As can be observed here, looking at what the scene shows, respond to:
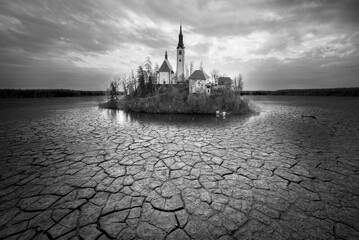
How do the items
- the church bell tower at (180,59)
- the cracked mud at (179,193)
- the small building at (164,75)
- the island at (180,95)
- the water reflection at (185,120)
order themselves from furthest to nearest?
the small building at (164,75) < the church bell tower at (180,59) < the island at (180,95) < the water reflection at (185,120) < the cracked mud at (179,193)

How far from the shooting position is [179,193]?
150 inches

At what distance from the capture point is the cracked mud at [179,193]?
108 inches

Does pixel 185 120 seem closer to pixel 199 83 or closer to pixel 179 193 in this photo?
pixel 179 193

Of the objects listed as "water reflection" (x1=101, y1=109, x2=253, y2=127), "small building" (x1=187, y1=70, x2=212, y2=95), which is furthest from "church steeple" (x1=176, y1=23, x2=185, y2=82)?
"water reflection" (x1=101, y1=109, x2=253, y2=127)

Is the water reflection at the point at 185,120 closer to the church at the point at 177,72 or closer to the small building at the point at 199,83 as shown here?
the small building at the point at 199,83

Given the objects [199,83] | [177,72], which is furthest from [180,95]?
[177,72]

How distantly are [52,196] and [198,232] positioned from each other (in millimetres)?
3861

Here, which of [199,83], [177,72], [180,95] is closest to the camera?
[180,95]

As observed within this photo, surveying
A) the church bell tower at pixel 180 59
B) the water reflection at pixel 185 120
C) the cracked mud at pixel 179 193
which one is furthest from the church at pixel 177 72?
the cracked mud at pixel 179 193

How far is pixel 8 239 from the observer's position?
2.52 m

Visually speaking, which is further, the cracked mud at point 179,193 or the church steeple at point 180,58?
the church steeple at point 180,58

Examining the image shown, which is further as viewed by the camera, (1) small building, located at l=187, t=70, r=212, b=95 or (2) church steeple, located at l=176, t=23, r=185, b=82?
(2) church steeple, located at l=176, t=23, r=185, b=82

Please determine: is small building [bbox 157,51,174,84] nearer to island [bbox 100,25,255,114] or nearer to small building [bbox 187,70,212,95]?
island [bbox 100,25,255,114]

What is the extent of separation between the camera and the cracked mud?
2.74m
